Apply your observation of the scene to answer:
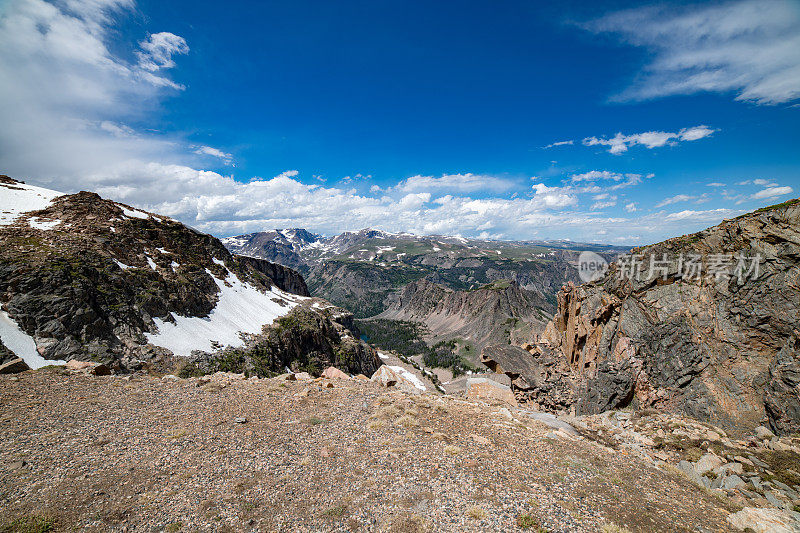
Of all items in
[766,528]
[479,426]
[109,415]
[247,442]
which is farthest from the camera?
[479,426]

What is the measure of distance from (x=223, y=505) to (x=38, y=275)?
48339 mm

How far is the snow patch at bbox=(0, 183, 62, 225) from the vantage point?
163 feet

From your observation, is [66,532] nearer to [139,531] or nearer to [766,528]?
[139,531]

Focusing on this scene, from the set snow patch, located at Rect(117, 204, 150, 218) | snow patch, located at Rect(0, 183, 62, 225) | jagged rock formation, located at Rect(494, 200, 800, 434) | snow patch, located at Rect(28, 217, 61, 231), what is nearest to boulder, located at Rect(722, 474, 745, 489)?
jagged rock formation, located at Rect(494, 200, 800, 434)

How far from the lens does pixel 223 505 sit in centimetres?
991

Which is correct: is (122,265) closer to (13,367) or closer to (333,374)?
(13,367)

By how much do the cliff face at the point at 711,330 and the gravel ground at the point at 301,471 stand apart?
10.8m

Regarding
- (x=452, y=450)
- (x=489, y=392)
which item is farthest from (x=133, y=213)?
(x=452, y=450)

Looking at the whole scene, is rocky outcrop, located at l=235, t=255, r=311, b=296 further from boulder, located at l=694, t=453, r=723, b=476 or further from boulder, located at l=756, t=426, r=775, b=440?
boulder, located at l=756, t=426, r=775, b=440

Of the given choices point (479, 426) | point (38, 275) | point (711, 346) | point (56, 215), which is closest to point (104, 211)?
point (56, 215)

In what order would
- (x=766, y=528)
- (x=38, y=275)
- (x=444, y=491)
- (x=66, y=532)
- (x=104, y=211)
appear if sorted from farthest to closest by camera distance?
(x=104, y=211), (x=38, y=275), (x=444, y=491), (x=766, y=528), (x=66, y=532)

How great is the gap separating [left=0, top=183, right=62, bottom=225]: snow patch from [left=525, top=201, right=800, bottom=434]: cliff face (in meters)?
84.2

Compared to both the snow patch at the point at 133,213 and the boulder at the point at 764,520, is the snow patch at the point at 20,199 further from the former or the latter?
the boulder at the point at 764,520

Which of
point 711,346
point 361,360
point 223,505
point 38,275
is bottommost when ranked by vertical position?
point 361,360
